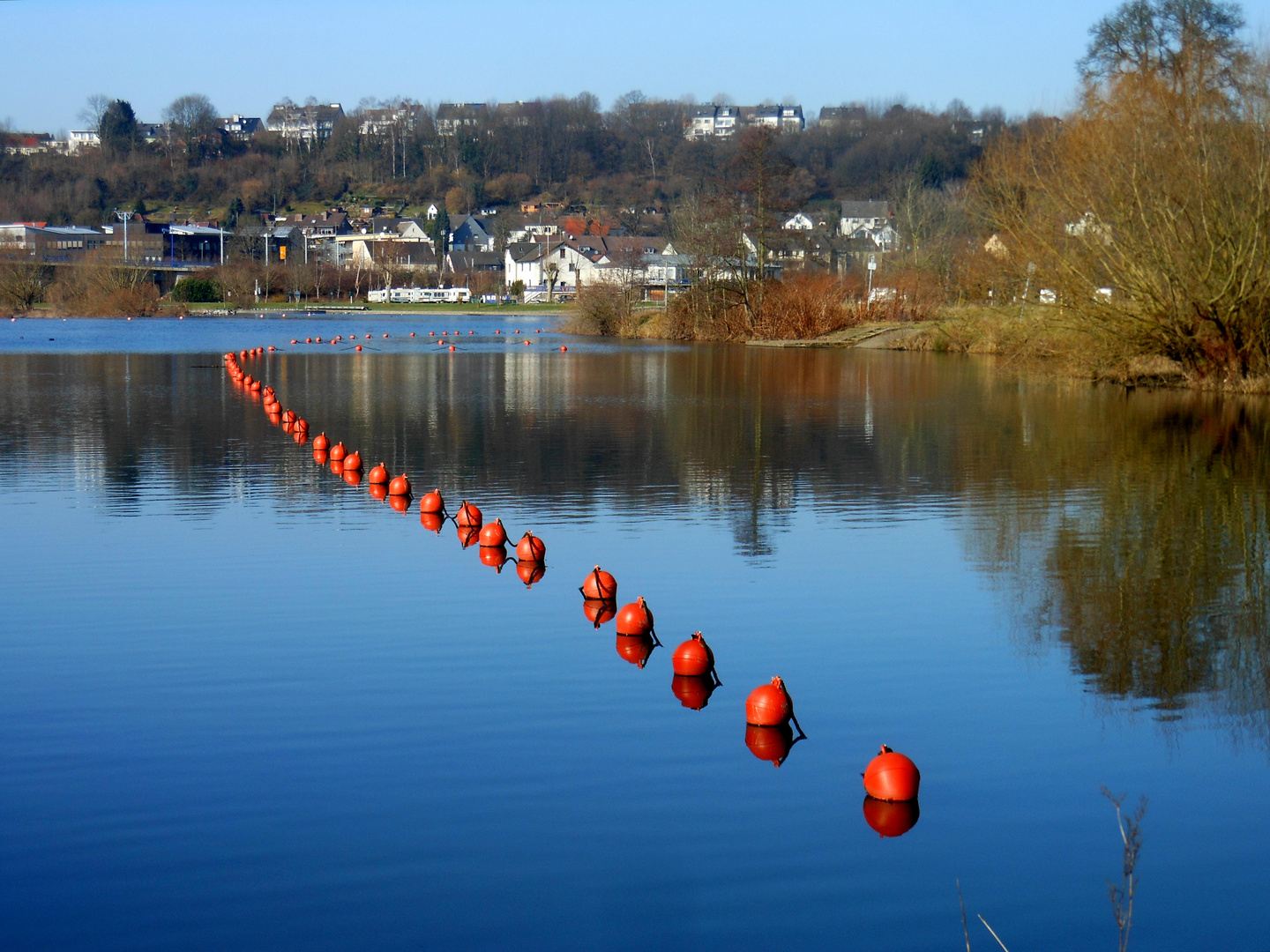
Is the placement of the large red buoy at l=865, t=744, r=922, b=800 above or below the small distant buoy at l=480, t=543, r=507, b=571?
below

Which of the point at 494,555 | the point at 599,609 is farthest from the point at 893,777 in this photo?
the point at 494,555

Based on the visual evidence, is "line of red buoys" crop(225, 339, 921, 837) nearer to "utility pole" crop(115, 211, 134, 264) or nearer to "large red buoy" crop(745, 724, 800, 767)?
"large red buoy" crop(745, 724, 800, 767)

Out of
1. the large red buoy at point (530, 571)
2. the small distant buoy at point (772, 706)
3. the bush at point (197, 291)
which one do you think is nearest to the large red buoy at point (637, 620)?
the large red buoy at point (530, 571)

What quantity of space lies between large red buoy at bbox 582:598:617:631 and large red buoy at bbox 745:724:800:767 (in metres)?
2.78

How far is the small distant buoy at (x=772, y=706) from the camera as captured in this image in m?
7.79

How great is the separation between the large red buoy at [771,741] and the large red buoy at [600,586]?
310cm

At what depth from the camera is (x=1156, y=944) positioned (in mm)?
5352

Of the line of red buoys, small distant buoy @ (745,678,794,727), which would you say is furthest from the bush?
small distant buoy @ (745,678,794,727)

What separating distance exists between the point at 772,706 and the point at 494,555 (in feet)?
17.9

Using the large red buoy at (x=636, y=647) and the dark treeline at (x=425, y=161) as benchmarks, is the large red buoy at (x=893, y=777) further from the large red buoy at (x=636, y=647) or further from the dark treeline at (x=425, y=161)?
the dark treeline at (x=425, y=161)

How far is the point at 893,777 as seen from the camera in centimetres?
669

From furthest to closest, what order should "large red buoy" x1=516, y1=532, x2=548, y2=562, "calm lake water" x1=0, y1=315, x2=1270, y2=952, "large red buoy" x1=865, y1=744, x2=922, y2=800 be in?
1. "large red buoy" x1=516, y1=532, x2=548, y2=562
2. "large red buoy" x1=865, y1=744, x2=922, y2=800
3. "calm lake water" x1=0, y1=315, x2=1270, y2=952

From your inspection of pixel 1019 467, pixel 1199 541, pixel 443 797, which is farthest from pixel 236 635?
pixel 1019 467

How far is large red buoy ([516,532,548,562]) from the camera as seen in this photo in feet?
40.5
